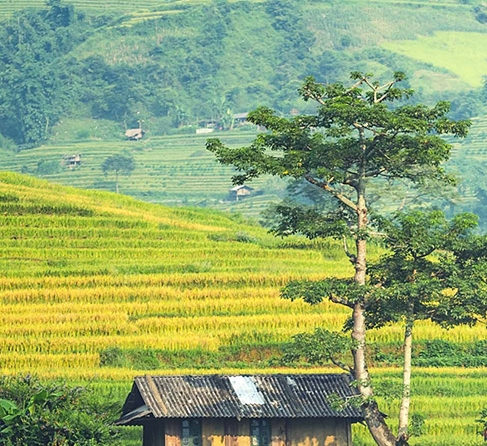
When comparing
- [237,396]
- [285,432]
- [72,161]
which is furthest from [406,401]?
[72,161]

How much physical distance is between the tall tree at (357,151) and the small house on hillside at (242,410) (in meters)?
1.69

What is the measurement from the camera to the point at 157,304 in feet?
139

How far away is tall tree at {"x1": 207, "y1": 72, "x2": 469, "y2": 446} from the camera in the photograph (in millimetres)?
27016

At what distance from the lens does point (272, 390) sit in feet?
95.3

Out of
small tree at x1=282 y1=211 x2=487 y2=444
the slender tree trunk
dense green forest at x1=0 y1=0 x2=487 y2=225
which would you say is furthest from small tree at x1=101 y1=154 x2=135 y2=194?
the slender tree trunk

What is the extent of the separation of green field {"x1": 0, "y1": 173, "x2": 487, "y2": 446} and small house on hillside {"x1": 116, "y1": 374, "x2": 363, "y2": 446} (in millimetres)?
1415

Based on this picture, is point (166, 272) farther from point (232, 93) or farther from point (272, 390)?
point (232, 93)

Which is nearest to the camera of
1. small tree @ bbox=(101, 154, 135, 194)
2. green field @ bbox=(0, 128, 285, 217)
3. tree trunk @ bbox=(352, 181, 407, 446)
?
tree trunk @ bbox=(352, 181, 407, 446)

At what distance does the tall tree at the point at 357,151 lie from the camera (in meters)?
27.0

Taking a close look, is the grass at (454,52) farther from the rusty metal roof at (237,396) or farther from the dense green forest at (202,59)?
the rusty metal roof at (237,396)

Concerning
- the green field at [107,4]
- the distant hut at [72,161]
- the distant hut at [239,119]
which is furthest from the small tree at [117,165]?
the green field at [107,4]

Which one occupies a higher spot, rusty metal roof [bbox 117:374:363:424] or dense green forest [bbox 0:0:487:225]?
dense green forest [bbox 0:0:487:225]

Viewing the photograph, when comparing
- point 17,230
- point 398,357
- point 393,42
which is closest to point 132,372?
point 398,357

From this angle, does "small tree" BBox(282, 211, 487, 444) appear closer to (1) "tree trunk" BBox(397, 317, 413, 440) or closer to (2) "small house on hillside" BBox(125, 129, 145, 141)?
(1) "tree trunk" BBox(397, 317, 413, 440)
